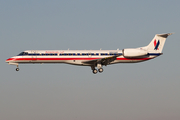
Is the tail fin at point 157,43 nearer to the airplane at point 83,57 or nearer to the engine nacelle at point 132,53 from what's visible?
the airplane at point 83,57

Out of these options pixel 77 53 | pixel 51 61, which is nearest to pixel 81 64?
pixel 77 53

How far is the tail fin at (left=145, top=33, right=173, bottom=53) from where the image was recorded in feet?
172

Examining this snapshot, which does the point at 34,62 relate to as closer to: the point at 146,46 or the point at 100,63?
the point at 100,63

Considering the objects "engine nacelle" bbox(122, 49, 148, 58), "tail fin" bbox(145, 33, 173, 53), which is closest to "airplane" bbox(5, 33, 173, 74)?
"engine nacelle" bbox(122, 49, 148, 58)

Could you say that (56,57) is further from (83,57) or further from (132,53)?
(132,53)

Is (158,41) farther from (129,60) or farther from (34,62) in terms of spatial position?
(34,62)

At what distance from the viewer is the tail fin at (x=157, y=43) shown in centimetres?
5238

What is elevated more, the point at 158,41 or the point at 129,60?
the point at 158,41

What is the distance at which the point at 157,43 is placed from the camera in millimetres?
52625

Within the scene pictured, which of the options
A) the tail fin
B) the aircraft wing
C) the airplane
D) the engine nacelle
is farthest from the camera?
→ the tail fin

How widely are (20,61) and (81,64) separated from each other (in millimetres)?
9723

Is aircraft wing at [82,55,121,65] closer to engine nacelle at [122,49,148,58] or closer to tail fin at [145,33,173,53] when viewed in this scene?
engine nacelle at [122,49,148,58]

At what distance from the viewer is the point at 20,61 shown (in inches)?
1874

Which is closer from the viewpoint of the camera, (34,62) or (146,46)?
(34,62)
